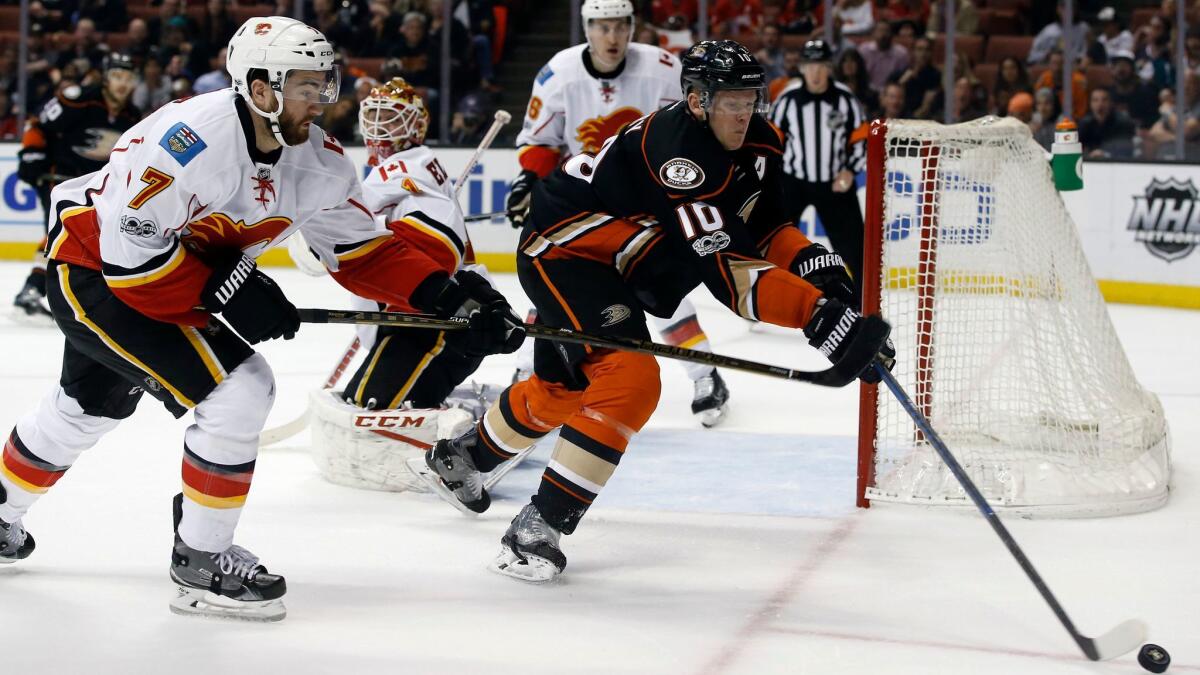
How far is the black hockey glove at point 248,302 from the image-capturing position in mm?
2686

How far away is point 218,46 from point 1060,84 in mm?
4861

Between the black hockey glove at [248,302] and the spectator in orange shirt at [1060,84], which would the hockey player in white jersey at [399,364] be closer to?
the black hockey glove at [248,302]

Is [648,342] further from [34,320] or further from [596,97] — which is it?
[34,320]

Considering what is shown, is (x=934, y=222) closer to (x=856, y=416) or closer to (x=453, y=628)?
(x=856, y=416)

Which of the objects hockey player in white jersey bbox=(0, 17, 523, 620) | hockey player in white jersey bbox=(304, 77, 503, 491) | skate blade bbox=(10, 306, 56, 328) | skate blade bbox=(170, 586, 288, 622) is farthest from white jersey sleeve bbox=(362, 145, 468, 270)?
skate blade bbox=(10, 306, 56, 328)

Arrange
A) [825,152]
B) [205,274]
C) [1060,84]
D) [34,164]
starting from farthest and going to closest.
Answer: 1. [1060,84]
2. [34,164]
3. [825,152]
4. [205,274]

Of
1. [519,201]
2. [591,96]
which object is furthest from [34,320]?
[591,96]

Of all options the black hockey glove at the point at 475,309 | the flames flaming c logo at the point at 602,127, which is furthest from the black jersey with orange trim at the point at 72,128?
the black hockey glove at the point at 475,309

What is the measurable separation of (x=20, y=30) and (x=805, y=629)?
751 centimetres

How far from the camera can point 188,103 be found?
107 inches

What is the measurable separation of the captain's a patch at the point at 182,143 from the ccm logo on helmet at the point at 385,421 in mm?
1164

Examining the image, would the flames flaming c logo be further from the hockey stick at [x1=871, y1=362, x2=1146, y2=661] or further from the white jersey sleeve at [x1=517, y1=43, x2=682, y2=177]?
the hockey stick at [x1=871, y1=362, x2=1146, y2=661]

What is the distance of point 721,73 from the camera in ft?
9.62

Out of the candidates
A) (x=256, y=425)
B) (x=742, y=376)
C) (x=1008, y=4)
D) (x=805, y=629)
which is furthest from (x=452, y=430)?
(x=1008, y=4)
